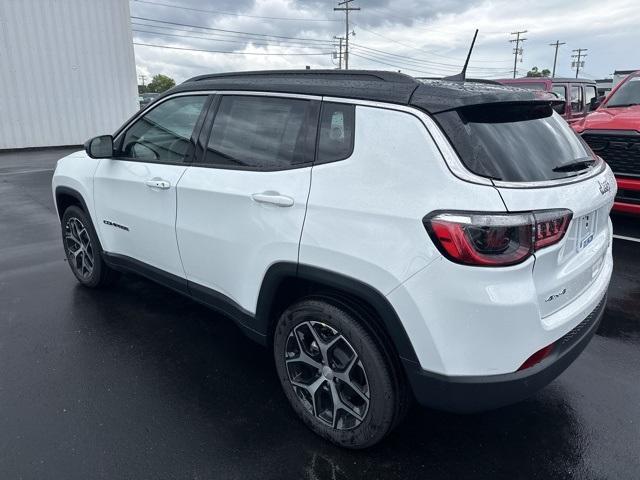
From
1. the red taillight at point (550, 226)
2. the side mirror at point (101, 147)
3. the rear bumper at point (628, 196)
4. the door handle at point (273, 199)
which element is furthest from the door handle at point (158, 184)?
the rear bumper at point (628, 196)

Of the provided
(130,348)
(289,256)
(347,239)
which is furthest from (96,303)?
(347,239)

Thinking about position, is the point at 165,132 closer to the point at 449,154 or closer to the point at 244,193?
the point at 244,193

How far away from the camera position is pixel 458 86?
2.29m

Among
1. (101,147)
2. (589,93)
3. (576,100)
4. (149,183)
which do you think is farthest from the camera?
(589,93)

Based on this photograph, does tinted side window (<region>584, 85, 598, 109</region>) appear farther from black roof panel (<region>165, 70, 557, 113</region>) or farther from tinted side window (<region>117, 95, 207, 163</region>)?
tinted side window (<region>117, 95, 207, 163</region>)

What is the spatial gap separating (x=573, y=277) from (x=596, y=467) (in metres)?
0.97

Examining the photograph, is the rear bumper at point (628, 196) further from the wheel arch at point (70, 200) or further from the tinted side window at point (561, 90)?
the wheel arch at point (70, 200)

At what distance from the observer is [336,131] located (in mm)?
2295

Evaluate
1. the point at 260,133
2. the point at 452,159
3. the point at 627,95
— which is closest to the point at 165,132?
the point at 260,133

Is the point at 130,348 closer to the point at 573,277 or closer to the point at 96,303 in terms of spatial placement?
the point at 96,303

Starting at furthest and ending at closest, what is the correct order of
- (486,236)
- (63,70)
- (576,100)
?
(63,70) < (576,100) < (486,236)

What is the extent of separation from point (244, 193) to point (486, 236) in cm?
129

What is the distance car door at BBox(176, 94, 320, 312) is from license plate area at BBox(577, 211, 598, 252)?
1256 mm

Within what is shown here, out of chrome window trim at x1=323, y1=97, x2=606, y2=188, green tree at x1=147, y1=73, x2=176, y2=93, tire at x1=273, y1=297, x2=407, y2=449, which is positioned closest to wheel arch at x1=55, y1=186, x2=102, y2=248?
tire at x1=273, y1=297, x2=407, y2=449
